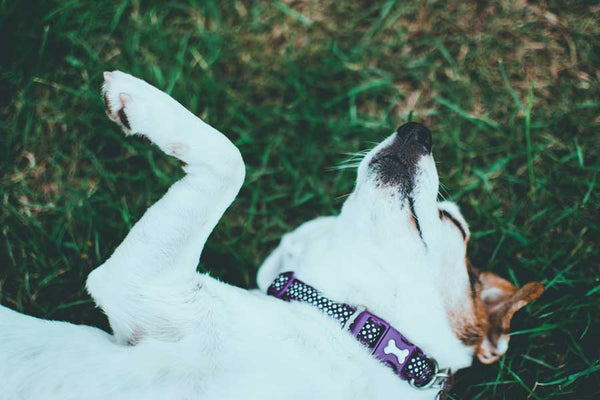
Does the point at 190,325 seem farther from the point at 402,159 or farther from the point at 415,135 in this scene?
the point at 415,135

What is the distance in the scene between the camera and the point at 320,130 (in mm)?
3395

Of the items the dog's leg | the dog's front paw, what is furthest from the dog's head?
the dog's front paw

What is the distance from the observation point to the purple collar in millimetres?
2107

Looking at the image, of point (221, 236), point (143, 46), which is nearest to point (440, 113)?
point (221, 236)

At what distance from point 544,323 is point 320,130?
72.8 inches

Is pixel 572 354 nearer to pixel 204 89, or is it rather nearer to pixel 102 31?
pixel 204 89

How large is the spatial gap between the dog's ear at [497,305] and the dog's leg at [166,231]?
1.46m

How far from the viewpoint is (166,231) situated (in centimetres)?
199

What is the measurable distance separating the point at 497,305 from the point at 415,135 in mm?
1008

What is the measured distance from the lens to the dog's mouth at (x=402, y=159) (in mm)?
2311

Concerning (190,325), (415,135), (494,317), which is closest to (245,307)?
(190,325)

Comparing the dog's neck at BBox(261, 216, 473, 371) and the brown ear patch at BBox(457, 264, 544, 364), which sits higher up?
the dog's neck at BBox(261, 216, 473, 371)

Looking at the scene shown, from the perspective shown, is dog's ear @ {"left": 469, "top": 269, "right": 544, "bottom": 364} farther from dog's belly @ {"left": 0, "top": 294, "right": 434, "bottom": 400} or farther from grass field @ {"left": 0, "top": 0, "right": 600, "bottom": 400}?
dog's belly @ {"left": 0, "top": 294, "right": 434, "bottom": 400}

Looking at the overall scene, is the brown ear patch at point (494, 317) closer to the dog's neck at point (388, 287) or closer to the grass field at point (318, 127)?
the dog's neck at point (388, 287)
